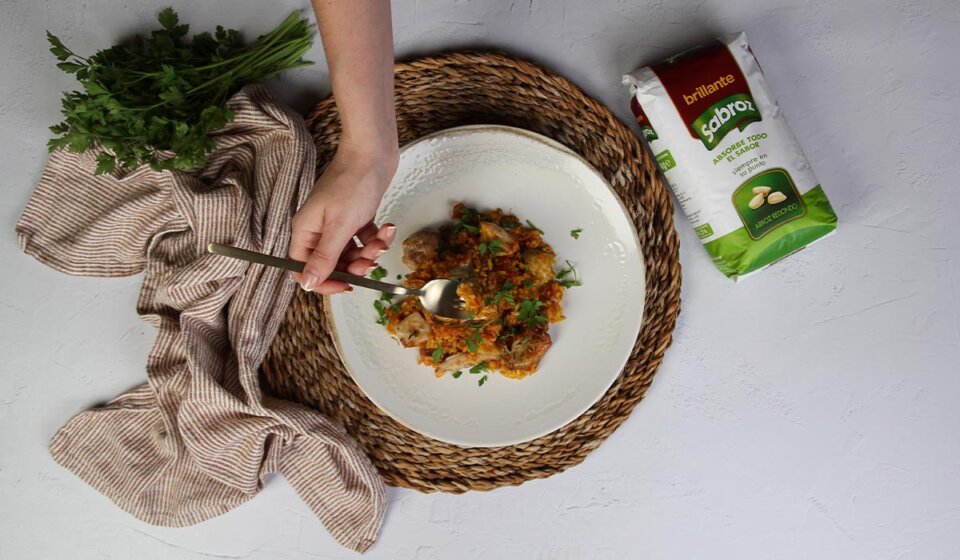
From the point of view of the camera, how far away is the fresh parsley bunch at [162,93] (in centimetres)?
179

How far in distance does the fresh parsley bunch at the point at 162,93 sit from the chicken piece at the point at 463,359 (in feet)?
2.87

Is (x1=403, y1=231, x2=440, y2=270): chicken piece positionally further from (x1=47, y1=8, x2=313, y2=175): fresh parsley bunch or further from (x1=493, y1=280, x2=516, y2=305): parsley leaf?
(x1=47, y1=8, x2=313, y2=175): fresh parsley bunch

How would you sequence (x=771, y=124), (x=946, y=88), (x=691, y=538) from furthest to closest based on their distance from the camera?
→ (x=691, y=538)
(x=946, y=88)
(x=771, y=124)

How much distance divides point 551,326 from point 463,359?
30 cm

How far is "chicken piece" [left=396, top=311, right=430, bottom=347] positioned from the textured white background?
59 centimetres

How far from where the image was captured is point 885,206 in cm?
212

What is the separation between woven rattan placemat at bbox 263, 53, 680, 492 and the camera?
6.59ft

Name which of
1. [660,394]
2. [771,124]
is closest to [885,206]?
[771,124]

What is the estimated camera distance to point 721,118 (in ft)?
6.18

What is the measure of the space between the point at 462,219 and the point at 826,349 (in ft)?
4.04

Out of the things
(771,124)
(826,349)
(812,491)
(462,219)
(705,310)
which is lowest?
(812,491)

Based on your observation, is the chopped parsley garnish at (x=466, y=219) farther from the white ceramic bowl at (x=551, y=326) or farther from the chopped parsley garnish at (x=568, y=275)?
the chopped parsley garnish at (x=568, y=275)

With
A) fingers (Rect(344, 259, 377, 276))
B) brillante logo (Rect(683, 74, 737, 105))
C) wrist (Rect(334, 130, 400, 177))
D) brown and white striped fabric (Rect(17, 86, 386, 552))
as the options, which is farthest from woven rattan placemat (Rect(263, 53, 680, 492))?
wrist (Rect(334, 130, 400, 177))

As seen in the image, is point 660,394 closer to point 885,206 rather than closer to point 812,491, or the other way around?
point 812,491
